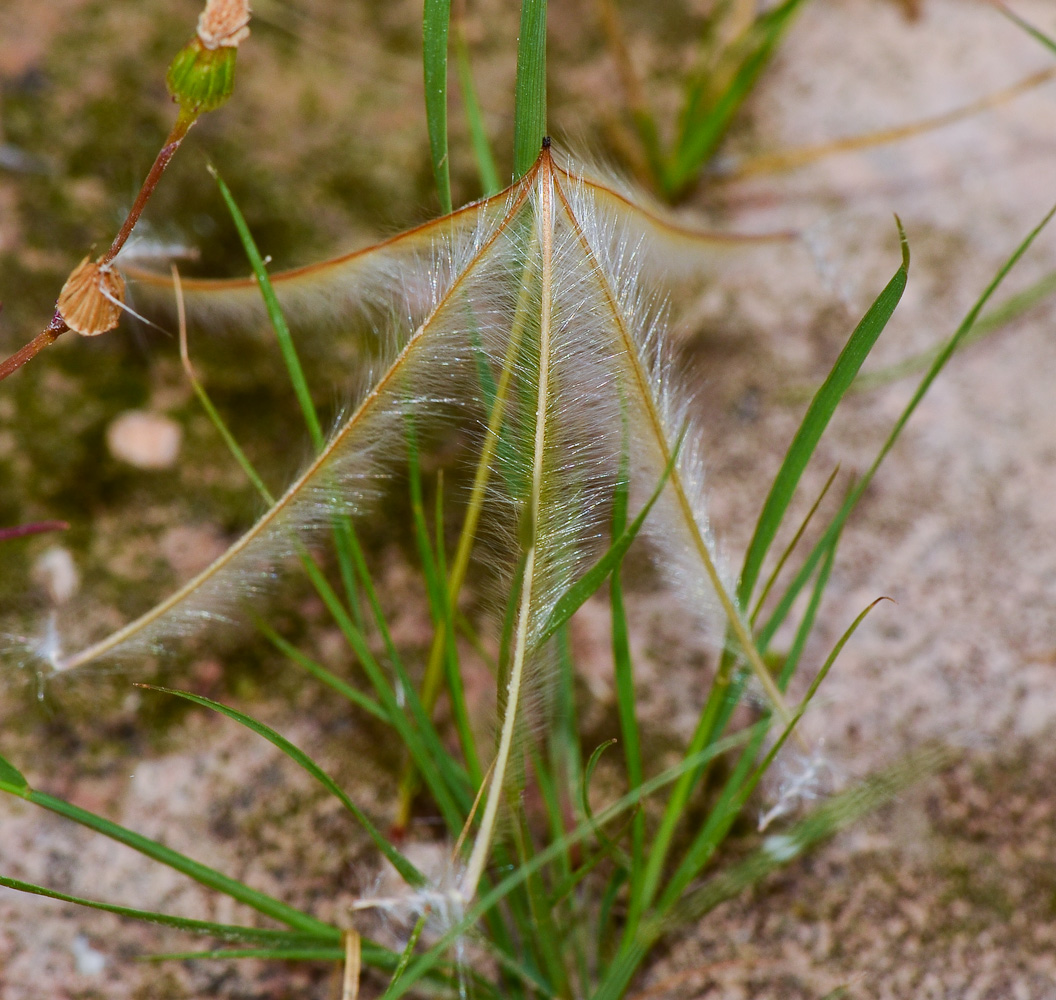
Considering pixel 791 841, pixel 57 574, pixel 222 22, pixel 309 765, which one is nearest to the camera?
pixel 222 22

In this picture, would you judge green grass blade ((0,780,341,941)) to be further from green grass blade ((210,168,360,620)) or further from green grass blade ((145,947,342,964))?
green grass blade ((210,168,360,620))

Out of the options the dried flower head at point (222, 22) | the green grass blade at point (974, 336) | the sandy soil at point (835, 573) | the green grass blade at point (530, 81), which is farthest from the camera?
the green grass blade at point (974, 336)

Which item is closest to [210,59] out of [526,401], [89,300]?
[89,300]

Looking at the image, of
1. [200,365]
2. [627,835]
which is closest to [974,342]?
[627,835]

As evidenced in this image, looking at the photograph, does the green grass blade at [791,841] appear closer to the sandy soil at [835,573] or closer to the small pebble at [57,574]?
the sandy soil at [835,573]

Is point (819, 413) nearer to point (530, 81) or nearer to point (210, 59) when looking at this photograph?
point (530, 81)

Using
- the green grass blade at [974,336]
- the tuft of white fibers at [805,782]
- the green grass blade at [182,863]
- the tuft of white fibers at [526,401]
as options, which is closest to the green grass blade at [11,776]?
the green grass blade at [182,863]
